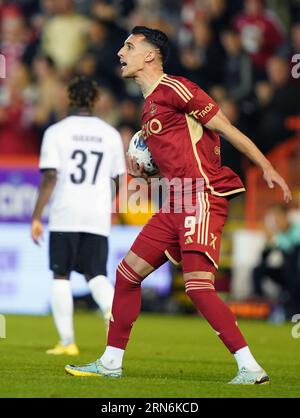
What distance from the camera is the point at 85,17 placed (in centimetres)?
2142

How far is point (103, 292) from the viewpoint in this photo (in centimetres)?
1116

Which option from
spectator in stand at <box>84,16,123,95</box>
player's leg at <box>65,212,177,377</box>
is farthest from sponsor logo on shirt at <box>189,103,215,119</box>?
spectator in stand at <box>84,16,123,95</box>

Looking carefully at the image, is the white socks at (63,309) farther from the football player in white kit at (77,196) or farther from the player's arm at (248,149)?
the player's arm at (248,149)

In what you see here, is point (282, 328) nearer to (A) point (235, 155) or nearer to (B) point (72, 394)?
(A) point (235, 155)

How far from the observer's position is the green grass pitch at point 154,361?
773 centimetres

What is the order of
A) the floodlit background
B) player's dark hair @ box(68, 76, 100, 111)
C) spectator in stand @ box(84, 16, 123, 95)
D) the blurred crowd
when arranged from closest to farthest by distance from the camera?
1. player's dark hair @ box(68, 76, 100, 111)
2. the floodlit background
3. the blurred crowd
4. spectator in stand @ box(84, 16, 123, 95)

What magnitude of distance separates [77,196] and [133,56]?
9.58 ft

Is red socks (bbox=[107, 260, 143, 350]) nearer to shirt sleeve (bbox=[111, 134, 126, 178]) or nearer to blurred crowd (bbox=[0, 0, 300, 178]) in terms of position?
shirt sleeve (bbox=[111, 134, 126, 178])

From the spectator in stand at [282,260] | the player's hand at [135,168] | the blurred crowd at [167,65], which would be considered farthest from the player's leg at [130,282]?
the blurred crowd at [167,65]

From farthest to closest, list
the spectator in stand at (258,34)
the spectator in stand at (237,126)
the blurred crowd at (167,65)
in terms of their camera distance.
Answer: the spectator in stand at (258,34)
the blurred crowd at (167,65)
the spectator in stand at (237,126)

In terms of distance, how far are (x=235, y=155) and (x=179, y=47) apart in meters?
2.81

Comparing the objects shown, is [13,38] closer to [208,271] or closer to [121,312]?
[121,312]

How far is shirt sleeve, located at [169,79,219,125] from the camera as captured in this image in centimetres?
820

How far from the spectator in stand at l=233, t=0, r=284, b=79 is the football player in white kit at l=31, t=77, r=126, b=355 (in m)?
8.59
